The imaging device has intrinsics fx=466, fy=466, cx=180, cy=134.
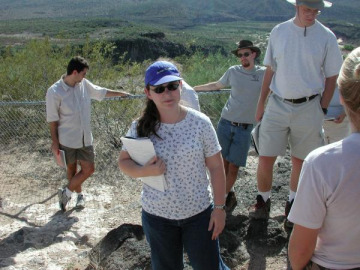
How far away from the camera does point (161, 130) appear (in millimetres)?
2574

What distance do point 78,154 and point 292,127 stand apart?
234 centimetres

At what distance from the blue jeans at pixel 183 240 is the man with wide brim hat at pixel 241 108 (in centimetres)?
167

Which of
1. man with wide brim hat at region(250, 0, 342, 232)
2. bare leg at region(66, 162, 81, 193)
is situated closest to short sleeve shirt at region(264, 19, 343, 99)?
man with wide brim hat at region(250, 0, 342, 232)

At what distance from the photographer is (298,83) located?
3.52 m

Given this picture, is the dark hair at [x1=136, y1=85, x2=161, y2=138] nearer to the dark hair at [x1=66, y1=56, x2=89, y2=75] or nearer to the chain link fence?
the dark hair at [x1=66, y1=56, x2=89, y2=75]

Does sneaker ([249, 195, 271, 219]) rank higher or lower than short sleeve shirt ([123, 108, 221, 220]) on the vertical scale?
lower

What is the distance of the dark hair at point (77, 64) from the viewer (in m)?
4.46

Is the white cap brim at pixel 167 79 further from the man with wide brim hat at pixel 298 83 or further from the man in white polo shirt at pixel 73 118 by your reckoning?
the man in white polo shirt at pixel 73 118

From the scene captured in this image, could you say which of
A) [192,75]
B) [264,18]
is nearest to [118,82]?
[192,75]

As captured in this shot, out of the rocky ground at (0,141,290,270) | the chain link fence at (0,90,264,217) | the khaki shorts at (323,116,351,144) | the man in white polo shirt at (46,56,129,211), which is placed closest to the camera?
the rocky ground at (0,141,290,270)

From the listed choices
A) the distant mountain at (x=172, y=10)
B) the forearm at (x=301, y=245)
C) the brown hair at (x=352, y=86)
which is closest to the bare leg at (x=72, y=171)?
the forearm at (x=301, y=245)

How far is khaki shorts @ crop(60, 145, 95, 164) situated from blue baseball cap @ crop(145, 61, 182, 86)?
2.51 metres

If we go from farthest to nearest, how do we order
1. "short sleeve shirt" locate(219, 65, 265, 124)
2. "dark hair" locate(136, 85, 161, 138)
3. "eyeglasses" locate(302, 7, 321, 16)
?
"short sleeve shirt" locate(219, 65, 265, 124)
"eyeglasses" locate(302, 7, 321, 16)
"dark hair" locate(136, 85, 161, 138)

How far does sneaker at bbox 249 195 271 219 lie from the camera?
13.0ft
